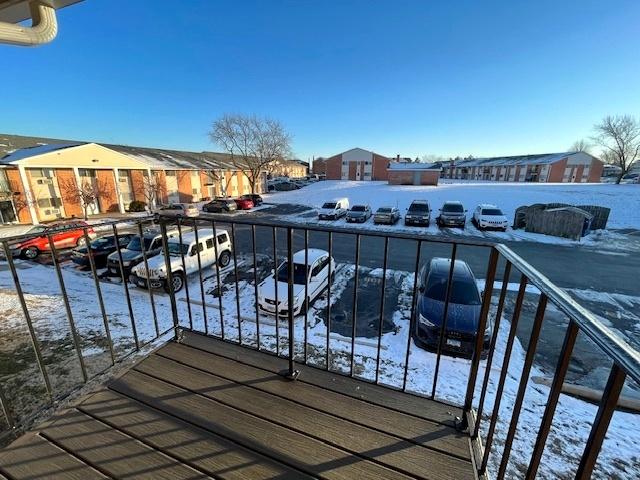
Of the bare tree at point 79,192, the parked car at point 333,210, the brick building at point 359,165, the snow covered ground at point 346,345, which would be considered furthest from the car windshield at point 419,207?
the brick building at point 359,165

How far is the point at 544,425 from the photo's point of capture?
1.08 m

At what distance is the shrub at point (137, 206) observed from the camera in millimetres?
22622

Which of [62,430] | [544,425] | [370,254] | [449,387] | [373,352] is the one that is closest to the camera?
[544,425]

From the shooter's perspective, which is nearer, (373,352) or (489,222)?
(373,352)

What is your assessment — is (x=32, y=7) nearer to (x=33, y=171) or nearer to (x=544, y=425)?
(x=544, y=425)

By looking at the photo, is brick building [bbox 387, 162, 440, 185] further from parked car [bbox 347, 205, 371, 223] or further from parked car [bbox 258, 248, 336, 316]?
parked car [bbox 258, 248, 336, 316]

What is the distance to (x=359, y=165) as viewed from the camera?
1727 inches

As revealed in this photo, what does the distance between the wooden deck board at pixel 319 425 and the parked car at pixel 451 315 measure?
3.15 meters

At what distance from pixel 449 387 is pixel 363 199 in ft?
A: 81.0

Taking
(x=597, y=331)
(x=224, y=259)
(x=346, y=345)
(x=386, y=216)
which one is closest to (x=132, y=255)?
(x=224, y=259)

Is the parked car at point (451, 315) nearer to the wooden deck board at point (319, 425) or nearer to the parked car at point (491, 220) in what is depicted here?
the wooden deck board at point (319, 425)

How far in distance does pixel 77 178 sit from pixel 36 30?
2213 centimetres

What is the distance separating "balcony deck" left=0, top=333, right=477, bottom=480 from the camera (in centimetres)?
167

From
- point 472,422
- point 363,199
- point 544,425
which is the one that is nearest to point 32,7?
point 544,425
